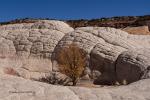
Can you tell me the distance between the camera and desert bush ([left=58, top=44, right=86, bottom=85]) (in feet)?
75.0

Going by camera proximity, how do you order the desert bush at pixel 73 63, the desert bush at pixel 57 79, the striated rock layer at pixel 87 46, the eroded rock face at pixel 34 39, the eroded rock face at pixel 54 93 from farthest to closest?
the eroded rock face at pixel 34 39 < the desert bush at pixel 57 79 < the desert bush at pixel 73 63 < the striated rock layer at pixel 87 46 < the eroded rock face at pixel 54 93

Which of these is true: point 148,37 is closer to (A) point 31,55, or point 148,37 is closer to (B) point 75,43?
(B) point 75,43

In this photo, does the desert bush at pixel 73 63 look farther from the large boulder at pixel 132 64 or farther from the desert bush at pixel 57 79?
the large boulder at pixel 132 64

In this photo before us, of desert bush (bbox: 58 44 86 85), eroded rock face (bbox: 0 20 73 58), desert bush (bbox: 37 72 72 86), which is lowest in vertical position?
desert bush (bbox: 37 72 72 86)

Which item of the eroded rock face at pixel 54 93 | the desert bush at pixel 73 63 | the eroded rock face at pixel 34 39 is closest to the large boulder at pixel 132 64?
the desert bush at pixel 73 63

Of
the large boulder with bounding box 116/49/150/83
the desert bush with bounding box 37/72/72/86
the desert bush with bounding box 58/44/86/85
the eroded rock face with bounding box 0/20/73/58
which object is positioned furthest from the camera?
the eroded rock face with bounding box 0/20/73/58

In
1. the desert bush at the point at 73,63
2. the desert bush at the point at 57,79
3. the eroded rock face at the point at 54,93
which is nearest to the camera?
the eroded rock face at the point at 54,93

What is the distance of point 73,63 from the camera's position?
23.2 m

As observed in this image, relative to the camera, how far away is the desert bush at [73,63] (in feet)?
75.0

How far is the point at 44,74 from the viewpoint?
23.8 meters

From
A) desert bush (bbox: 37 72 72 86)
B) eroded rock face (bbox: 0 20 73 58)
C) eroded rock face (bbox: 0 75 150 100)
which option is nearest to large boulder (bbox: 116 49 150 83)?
desert bush (bbox: 37 72 72 86)

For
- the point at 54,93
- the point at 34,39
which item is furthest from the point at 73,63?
the point at 54,93

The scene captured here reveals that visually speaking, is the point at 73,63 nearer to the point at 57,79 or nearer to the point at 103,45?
the point at 57,79

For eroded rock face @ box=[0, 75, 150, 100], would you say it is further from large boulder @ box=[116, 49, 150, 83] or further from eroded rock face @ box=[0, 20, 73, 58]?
eroded rock face @ box=[0, 20, 73, 58]
